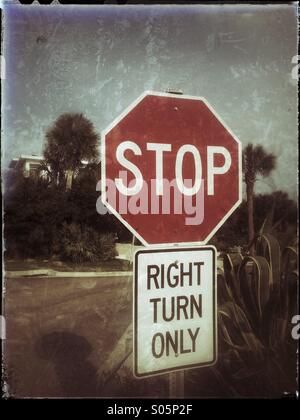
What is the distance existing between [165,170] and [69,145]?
53cm

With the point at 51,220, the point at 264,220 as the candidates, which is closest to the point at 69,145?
the point at 51,220

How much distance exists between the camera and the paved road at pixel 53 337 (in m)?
1.88

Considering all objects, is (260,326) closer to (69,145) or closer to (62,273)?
(62,273)

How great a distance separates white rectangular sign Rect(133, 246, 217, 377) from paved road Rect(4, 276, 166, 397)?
202mm

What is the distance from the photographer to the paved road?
6.18ft

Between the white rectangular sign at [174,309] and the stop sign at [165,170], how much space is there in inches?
4.0

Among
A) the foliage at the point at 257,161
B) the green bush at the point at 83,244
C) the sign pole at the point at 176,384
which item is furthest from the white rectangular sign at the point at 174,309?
the foliage at the point at 257,161

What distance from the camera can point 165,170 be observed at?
1.88 meters

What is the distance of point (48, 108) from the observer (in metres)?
1.90

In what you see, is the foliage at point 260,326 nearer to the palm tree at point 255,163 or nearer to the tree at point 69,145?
the palm tree at point 255,163

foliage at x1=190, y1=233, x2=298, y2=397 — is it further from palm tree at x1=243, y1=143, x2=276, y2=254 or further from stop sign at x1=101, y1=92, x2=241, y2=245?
stop sign at x1=101, y1=92, x2=241, y2=245

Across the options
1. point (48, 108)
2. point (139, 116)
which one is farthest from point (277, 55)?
point (48, 108)

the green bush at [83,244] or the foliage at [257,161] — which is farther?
the foliage at [257,161]

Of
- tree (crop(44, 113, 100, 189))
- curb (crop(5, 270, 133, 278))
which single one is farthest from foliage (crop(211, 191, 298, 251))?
tree (crop(44, 113, 100, 189))
